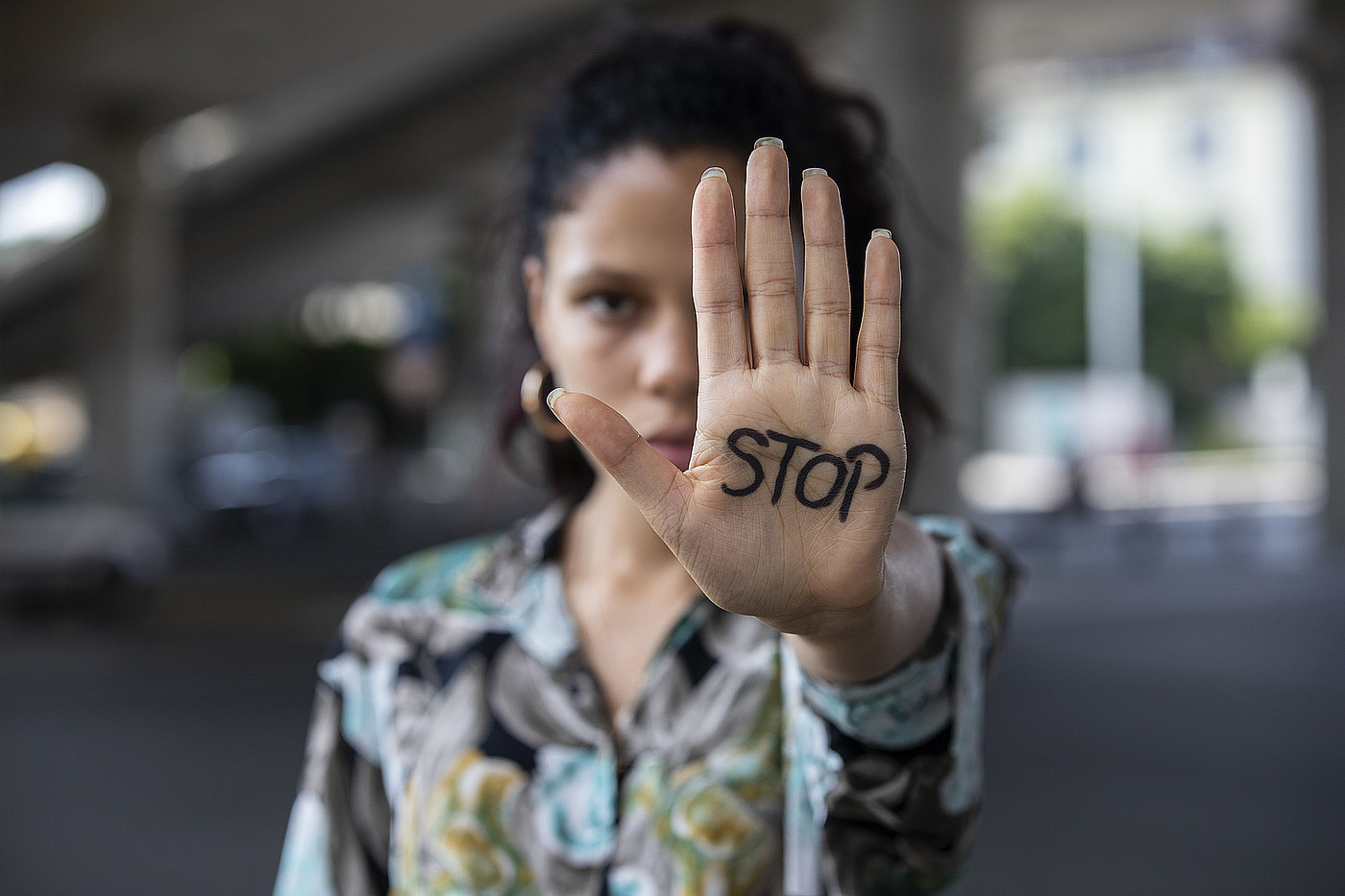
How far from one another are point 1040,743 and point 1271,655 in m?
3.10

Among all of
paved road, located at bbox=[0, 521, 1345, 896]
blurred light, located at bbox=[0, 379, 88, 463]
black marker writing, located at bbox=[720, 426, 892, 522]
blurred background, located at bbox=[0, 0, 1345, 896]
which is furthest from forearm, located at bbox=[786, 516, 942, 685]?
blurred light, located at bbox=[0, 379, 88, 463]

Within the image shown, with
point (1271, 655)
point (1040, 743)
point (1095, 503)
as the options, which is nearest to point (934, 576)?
point (1040, 743)

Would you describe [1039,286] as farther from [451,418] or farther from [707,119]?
[707,119]

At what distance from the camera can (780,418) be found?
1170 mm

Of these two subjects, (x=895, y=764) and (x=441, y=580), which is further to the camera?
(x=441, y=580)

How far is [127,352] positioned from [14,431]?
24898 mm

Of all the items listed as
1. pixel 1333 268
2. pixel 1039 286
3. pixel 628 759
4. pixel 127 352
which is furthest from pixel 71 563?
pixel 1039 286

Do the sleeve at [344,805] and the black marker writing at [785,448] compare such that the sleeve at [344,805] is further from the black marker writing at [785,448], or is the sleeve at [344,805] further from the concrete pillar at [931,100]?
the concrete pillar at [931,100]

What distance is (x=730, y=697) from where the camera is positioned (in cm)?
151

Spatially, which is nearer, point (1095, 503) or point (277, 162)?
point (1095, 503)

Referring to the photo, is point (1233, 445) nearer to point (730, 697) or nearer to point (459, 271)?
point (459, 271)

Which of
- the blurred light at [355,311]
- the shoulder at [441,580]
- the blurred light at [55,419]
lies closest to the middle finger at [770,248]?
the shoulder at [441,580]

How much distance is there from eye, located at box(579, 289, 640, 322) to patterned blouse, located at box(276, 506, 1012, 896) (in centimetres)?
38

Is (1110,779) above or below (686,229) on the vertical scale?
below
